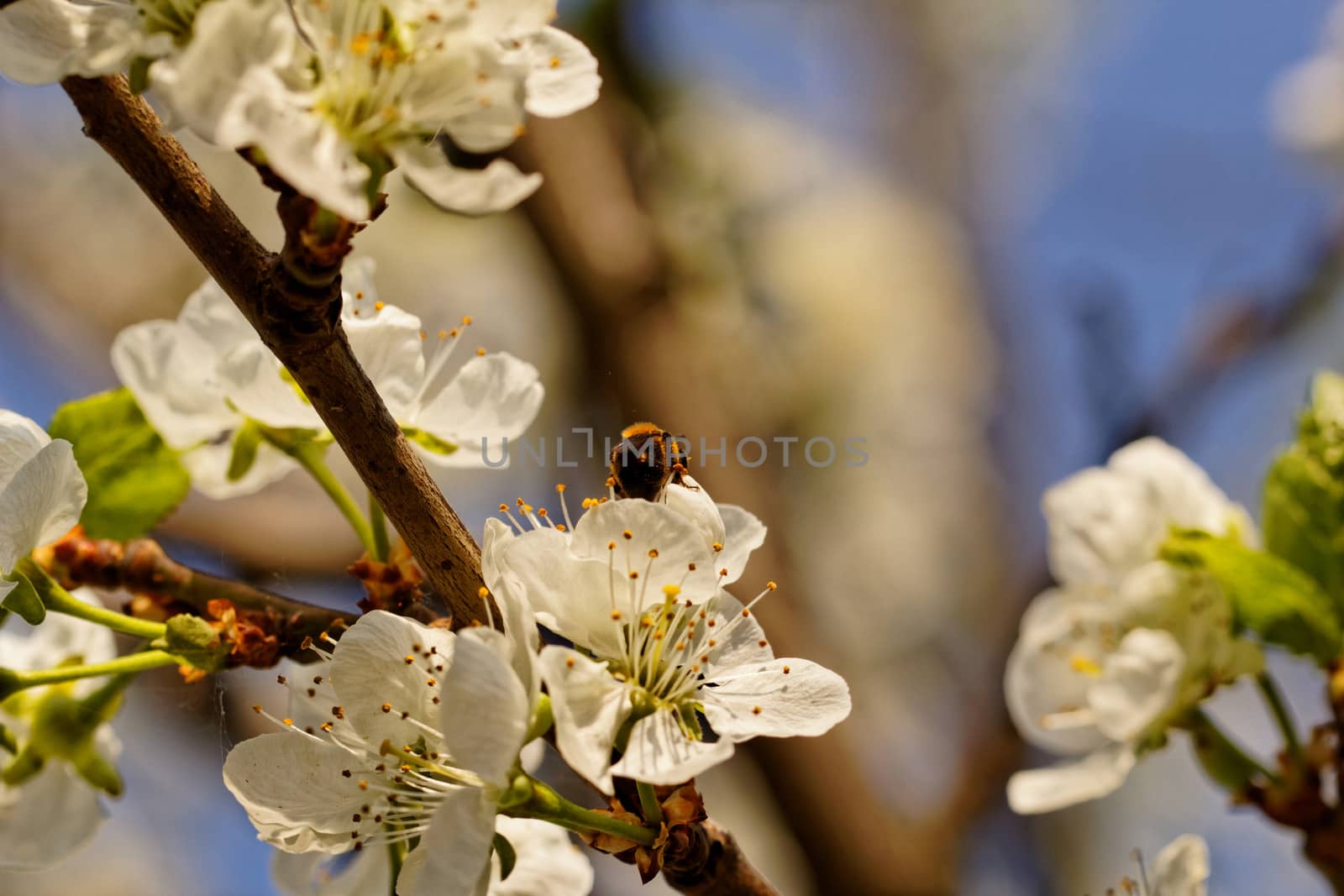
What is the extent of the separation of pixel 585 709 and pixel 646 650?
0.07 meters

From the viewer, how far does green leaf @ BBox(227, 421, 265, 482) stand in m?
0.95

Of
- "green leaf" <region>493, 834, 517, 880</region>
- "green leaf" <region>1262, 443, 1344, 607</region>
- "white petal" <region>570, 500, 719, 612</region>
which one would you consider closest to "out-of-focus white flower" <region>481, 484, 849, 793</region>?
"white petal" <region>570, 500, 719, 612</region>

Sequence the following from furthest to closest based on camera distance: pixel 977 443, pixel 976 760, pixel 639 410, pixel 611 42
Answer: pixel 977 443, pixel 611 42, pixel 976 760, pixel 639 410

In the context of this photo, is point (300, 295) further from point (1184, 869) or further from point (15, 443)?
point (1184, 869)

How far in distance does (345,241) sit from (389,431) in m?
0.12

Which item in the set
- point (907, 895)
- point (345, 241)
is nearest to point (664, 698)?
point (345, 241)

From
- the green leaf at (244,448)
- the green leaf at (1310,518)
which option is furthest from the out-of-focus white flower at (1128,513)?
the green leaf at (244,448)

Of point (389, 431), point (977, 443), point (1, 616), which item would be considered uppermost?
point (389, 431)

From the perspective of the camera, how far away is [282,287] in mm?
599

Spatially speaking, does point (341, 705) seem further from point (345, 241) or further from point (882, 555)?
point (882, 555)

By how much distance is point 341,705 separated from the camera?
732mm

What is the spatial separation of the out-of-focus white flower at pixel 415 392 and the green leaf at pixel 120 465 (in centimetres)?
10

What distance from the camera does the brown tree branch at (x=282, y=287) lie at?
0.61 m

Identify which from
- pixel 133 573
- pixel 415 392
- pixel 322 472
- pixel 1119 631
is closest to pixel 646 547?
pixel 415 392
